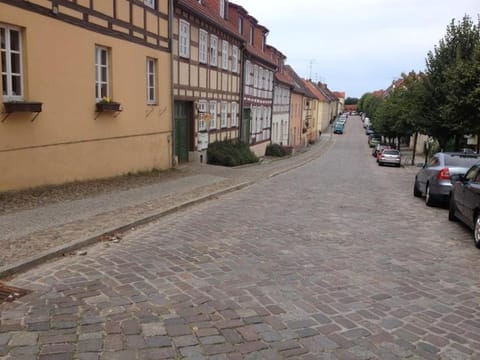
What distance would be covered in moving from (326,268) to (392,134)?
4553cm

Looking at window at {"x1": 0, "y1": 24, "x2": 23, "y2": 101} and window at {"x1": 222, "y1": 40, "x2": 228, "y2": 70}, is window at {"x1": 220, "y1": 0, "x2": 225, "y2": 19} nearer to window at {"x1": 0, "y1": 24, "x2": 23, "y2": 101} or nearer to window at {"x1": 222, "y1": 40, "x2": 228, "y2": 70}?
window at {"x1": 222, "y1": 40, "x2": 228, "y2": 70}

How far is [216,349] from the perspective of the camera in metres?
3.96

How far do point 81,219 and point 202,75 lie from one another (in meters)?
14.5

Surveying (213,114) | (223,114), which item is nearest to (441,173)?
(213,114)

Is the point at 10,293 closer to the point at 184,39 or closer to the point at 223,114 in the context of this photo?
the point at 184,39

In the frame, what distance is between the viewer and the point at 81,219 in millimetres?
8703

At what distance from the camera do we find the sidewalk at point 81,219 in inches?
254

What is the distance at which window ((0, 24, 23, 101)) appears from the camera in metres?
9.95

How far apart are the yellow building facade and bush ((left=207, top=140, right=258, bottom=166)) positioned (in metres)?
5.51

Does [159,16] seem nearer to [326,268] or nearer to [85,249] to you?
[85,249]

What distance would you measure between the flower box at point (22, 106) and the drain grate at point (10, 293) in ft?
18.3

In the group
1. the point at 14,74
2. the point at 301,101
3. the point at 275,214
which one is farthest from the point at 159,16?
the point at 301,101

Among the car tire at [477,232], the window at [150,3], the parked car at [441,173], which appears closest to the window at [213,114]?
the window at [150,3]

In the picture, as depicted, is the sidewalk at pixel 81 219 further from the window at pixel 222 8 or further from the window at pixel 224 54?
the window at pixel 222 8
